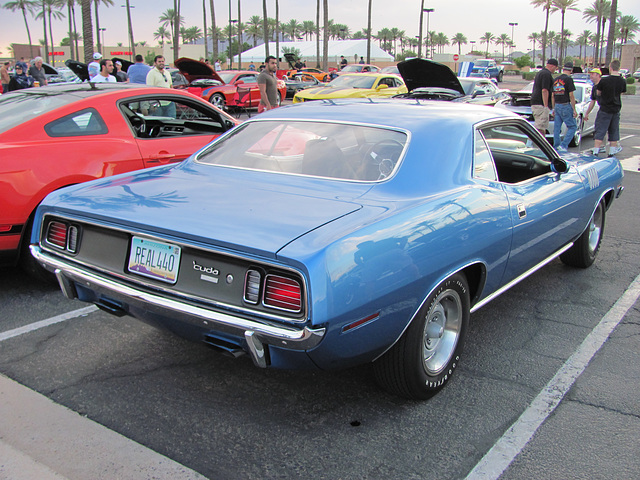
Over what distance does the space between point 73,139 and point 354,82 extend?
1280 centimetres

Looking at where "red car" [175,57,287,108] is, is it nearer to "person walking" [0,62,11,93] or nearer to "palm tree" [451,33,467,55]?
"person walking" [0,62,11,93]

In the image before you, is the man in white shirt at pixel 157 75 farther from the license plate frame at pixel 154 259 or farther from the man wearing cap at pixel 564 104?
the license plate frame at pixel 154 259

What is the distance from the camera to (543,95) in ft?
36.9

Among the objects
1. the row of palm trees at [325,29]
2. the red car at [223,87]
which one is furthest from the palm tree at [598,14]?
the red car at [223,87]

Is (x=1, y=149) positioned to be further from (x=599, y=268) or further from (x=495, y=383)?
(x=599, y=268)

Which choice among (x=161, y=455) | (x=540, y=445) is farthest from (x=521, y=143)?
(x=161, y=455)

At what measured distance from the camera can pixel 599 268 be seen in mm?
5211

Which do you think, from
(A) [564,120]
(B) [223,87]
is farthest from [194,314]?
(B) [223,87]

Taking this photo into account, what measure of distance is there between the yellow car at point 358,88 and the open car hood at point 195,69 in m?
3.64

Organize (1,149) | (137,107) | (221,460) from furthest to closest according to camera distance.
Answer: (137,107)
(1,149)
(221,460)

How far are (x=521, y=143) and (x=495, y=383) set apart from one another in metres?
2.44

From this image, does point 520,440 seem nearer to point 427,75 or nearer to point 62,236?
point 62,236

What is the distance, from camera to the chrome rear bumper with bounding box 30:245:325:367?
2244 mm

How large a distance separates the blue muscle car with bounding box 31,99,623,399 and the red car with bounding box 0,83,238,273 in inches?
47.5
